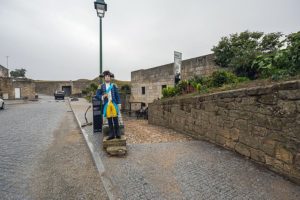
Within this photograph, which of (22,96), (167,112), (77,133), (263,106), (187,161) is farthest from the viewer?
(22,96)

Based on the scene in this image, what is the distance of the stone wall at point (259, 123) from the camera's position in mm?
2873

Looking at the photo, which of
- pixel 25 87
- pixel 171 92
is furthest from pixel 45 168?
pixel 25 87

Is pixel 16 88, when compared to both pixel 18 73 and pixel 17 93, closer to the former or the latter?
pixel 17 93

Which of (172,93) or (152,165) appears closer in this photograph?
(152,165)

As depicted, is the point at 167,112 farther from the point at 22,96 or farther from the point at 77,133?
the point at 22,96

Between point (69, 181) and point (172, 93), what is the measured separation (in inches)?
242

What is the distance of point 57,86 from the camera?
4488cm

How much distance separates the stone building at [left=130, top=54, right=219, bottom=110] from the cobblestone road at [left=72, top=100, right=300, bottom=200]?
6.98 meters

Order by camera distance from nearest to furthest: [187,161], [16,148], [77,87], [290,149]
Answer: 1. [290,149]
2. [187,161]
3. [16,148]
4. [77,87]

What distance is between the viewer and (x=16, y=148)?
486cm

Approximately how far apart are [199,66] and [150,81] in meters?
5.91

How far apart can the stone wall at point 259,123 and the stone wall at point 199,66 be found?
5075 millimetres

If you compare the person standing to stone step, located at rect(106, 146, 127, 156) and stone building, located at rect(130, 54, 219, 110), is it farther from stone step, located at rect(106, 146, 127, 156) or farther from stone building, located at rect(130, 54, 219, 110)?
stone building, located at rect(130, 54, 219, 110)

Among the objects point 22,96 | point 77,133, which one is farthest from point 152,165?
point 22,96
